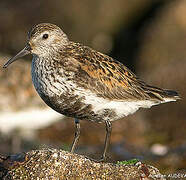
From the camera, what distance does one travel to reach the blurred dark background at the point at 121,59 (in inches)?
526

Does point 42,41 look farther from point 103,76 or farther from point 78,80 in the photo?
point 103,76

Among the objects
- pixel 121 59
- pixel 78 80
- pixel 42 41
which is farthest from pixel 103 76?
pixel 121 59

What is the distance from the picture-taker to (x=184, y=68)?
56.0 feet

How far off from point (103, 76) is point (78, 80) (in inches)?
24.6

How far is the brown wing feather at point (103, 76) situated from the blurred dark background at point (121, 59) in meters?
2.76

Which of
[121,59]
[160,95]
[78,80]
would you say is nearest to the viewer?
[78,80]

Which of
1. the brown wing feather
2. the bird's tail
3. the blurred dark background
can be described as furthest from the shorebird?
the blurred dark background

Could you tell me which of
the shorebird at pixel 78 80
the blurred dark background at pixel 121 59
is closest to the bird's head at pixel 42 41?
the shorebird at pixel 78 80

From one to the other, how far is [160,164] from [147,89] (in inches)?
117

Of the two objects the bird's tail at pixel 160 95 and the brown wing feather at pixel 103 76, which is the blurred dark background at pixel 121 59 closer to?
the bird's tail at pixel 160 95

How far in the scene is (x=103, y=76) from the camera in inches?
347

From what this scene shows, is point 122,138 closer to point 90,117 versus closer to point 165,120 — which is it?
point 165,120

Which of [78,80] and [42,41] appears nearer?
[78,80]

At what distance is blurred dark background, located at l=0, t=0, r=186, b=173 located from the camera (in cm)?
1337
